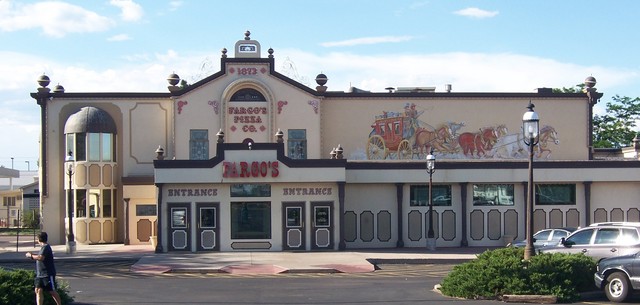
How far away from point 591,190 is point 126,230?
22878mm

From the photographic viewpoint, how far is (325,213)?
37.7 m

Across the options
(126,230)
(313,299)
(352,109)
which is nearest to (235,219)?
(126,230)

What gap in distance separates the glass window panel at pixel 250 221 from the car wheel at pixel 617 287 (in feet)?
64.7

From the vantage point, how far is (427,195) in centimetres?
4009

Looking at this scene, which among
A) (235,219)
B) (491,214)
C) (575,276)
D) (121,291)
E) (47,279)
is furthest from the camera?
(491,214)

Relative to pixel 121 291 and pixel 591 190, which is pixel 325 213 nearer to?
pixel 591 190

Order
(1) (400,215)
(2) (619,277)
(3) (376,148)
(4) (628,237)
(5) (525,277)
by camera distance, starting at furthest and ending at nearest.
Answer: (3) (376,148), (1) (400,215), (4) (628,237), (5) (525,277), (2) (619,277)

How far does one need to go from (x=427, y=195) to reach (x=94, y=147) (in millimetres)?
16722

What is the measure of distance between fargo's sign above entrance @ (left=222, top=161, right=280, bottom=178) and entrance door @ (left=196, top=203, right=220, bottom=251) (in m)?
1.67

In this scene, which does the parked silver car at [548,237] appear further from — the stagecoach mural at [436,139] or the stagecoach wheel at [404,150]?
the stagecoach wheel at [404,150]

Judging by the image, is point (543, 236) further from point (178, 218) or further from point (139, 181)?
point (139, 181)

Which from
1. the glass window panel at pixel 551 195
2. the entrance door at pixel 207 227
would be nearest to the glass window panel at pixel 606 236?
the glass window panel at pixel 551 195

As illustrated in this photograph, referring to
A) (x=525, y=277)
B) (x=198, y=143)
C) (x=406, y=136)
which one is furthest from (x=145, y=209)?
(x=525, y=277)

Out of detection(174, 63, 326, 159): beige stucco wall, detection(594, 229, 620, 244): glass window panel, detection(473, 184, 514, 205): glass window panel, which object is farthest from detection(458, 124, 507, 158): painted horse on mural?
detection(594, 229, 620, 244): glass window panel
